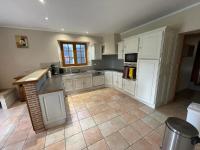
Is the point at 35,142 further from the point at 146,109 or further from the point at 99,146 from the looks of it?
the point at 146,109

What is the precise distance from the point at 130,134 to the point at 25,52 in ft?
14.0

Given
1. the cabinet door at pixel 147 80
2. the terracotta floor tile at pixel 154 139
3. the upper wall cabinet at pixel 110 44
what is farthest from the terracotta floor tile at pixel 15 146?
the upper wall cabinet at pixel 110 44

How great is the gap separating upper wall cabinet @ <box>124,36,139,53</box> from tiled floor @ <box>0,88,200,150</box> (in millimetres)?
1802

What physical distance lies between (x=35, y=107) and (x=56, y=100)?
15.5 inches

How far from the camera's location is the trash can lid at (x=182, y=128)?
38.3 inches

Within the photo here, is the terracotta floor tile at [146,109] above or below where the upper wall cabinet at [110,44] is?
below

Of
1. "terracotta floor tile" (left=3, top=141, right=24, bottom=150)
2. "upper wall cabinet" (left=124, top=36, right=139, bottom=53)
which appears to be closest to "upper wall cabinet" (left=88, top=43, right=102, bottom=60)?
"upper wall cabinet" (left=124, top=36, right=139, bottom=53)

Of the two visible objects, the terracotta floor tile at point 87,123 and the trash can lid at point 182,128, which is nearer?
the trash can lid at point 182,128

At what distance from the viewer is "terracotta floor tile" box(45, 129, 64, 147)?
171cm

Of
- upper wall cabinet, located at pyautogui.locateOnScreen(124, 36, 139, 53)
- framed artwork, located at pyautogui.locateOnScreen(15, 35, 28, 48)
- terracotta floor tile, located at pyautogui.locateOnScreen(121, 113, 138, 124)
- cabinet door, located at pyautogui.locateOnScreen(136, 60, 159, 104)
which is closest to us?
terracotta floor tile, located at pyautogui.locateOnScreen(121, 113, 138, 124)

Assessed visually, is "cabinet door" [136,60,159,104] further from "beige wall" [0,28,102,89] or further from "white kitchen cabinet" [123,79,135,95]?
"beige wall" [0,28,102,89]

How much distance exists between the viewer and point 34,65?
11.9ft

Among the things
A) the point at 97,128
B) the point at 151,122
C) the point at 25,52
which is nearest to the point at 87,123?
the point at 97,128

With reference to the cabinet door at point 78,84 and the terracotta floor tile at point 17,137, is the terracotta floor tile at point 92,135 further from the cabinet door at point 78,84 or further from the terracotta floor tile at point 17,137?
the cabinet door at point 78,84
